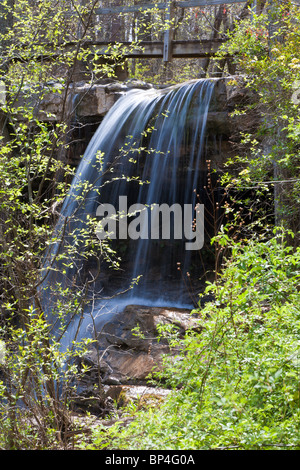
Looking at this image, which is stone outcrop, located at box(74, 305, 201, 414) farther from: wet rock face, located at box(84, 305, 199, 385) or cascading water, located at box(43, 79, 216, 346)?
cascading water, located at box(43, 79, 216, 346)

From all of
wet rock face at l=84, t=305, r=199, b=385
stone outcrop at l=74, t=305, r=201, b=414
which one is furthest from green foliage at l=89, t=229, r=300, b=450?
wet rock face at l=84, t=305, r=199, b=385

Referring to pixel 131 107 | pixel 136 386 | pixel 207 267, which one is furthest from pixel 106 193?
pixel 136 386

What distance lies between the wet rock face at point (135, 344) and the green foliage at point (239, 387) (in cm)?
241

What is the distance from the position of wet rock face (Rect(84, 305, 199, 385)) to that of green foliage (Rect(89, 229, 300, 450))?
2.41 m

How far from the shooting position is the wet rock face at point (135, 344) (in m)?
6.10

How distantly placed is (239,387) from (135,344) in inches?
151

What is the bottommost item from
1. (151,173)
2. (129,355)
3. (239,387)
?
(129,355)

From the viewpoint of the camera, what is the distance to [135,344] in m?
6.66

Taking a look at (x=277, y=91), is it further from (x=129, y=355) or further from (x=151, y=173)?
(x=129, y=355)

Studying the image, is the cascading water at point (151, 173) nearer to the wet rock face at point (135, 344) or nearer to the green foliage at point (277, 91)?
the wet rock face at point (135, 344)

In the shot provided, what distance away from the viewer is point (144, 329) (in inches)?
266

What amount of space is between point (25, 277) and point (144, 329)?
2.95m

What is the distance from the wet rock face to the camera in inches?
240

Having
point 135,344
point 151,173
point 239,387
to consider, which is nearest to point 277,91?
point 151,173
